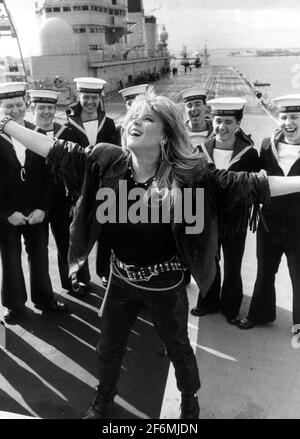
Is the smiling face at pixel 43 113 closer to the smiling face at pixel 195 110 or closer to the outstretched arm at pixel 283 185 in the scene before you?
the smiling face at pixel 195 110

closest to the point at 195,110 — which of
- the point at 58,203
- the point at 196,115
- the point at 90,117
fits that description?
the point at 196,115

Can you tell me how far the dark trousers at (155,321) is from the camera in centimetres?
226

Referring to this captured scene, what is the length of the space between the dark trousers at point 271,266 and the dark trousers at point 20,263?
1.81 meters

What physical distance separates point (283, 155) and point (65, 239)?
82.1 inches

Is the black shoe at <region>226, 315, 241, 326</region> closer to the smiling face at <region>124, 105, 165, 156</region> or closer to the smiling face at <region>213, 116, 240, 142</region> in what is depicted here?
the smiling face at <region>213, 116, 240, 142</region>

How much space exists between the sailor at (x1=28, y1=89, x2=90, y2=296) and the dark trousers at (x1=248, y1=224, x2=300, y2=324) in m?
1.66

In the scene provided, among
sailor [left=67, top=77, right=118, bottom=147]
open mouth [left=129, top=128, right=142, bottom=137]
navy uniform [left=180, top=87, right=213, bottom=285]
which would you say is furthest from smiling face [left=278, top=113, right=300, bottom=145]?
sailor [left=67, top=77, right=118, bottom=147]

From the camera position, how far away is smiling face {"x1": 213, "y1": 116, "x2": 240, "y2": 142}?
3.33 m

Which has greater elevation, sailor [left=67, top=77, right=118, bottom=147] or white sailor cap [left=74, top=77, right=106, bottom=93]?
white sailor cap [left=74, top=77, right=106, bottom=93]

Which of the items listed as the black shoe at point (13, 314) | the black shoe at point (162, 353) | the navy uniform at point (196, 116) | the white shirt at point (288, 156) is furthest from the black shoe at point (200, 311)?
the black shoe at point (13, 314)

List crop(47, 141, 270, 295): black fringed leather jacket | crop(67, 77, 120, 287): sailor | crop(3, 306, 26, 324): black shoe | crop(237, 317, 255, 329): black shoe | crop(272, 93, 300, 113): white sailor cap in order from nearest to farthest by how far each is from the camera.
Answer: crop(47, 141, 270, 295): black fringed leather jacket → crop(272, 93, 300, 113): white sailor cap → crop(237, 317, 255, 329): black shoe → crop(3, 306, 26, 324): black shoe → crop(67, 77, 120, 287): sailor
